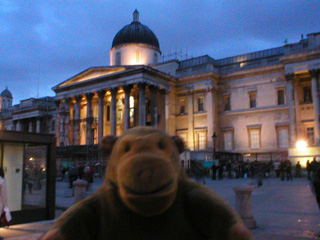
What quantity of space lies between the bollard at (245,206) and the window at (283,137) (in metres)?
28.7

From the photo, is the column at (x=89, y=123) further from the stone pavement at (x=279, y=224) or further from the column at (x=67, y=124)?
the stone pavement at (x=279, y=224)

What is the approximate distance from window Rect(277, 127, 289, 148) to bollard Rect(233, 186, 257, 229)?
28699 mm

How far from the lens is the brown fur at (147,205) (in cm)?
171

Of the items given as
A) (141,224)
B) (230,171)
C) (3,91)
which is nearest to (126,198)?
A: (141,224)

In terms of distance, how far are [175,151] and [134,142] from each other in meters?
0.29

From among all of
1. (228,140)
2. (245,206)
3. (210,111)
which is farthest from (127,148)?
(228,140)

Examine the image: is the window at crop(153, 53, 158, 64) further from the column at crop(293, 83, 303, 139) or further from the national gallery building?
the column at crop(293, 83, 303, 139)

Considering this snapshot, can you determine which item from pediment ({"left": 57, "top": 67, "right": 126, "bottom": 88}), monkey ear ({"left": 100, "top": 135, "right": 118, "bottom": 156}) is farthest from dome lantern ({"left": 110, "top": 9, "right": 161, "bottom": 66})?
monkey ear ({"left": 100, "top": 135, "right": 118, "bottom": 156})

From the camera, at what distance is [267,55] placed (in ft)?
124

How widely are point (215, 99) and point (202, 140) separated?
4.86 metres

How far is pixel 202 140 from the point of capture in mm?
37375

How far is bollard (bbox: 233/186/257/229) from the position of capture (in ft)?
23.1

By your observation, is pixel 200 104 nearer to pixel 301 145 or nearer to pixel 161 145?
pixel 301 145

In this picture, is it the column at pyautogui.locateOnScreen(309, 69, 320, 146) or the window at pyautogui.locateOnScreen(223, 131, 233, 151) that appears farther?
the window at pyautogui.locateOnScreen(223, 131, 233, 151)
